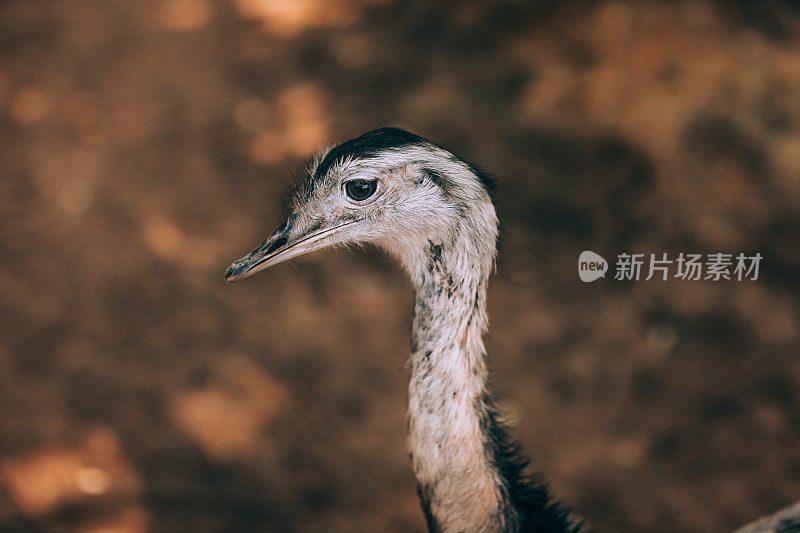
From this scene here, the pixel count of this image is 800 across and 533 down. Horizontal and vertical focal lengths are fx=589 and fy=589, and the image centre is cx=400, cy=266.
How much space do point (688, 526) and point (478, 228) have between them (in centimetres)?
88

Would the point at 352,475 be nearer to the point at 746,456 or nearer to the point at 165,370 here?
the point at 165,370

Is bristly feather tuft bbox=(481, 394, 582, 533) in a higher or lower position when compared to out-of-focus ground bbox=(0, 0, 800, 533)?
lower

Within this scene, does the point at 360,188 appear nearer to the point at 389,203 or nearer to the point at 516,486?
the point at 389,203

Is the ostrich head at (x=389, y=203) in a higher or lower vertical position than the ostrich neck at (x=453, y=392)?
higher

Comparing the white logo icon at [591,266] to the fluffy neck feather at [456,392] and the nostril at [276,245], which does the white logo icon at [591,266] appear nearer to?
the fluffy neck feather at [456,392]

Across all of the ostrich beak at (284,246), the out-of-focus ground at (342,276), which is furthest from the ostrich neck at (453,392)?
the out-of-focus ground at (342,276)

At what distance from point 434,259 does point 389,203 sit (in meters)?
0.09

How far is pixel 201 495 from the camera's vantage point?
1215 mm

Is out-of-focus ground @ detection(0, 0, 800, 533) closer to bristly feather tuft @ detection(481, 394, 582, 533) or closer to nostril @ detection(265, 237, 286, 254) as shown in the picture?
bristly feather tuft @ detection(481, 394, 582, 533)

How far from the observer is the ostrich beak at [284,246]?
2.31ft

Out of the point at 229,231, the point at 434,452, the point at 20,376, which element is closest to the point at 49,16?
the point at 229,231

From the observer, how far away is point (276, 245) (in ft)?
2.35

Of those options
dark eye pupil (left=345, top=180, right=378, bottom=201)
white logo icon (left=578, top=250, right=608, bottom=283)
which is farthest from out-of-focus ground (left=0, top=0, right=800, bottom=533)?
dark eye pupil (left=345, top=180, right=378, bottom=201)

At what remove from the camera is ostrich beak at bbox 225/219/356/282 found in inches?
27.8
